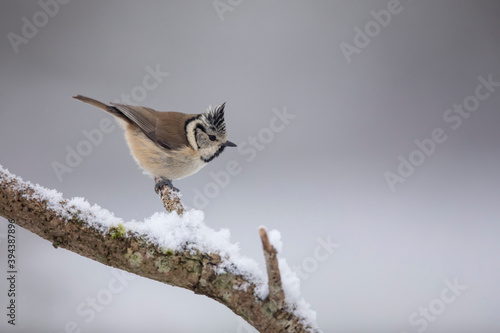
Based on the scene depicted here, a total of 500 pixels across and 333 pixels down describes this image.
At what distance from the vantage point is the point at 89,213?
1086 millimetres

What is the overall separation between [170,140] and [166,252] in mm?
890

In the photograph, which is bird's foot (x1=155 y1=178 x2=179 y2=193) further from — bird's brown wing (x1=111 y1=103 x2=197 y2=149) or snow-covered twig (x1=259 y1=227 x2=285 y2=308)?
snow-covered twig (x1=259 y1=227 x2=285 y2=308)

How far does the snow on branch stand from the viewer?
3.36ft

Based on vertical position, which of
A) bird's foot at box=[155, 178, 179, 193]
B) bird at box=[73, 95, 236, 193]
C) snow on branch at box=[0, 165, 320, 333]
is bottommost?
snow on branch at box=[0, 165, 320, 333]

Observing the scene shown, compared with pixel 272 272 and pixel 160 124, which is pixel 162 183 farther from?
pixel 272 272

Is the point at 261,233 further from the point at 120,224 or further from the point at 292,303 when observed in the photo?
the point at 120,224

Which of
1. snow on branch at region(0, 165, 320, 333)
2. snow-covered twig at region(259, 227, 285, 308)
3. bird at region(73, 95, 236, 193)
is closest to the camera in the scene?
snow-covered twig at region(259, 227, 285, 308)

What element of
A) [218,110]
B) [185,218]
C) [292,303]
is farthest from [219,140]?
[292,303]

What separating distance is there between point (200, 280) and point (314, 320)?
31cm

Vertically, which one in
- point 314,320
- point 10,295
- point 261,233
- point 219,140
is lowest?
point 314,320

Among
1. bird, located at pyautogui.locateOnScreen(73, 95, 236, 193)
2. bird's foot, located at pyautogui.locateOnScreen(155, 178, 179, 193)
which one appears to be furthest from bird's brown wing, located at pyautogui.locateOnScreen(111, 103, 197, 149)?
bird's foot, located at pyautogui.locateOnScreen(155, 178, 179, 193)

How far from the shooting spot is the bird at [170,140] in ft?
6.12

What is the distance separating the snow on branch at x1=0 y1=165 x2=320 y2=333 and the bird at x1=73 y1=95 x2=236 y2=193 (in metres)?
0.75

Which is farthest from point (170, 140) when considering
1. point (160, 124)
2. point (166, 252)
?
point (166, 252)
